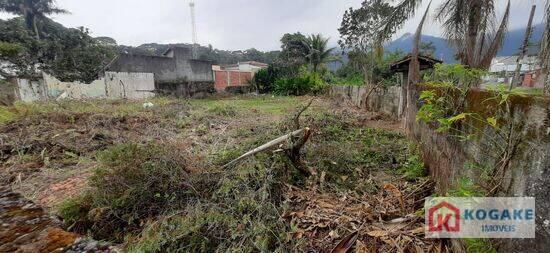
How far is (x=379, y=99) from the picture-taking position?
26.7 ft

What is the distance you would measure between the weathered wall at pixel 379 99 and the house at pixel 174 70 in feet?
34.7

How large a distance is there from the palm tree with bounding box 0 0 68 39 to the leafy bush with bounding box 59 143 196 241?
25693 mm

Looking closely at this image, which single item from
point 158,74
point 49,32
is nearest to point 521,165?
point 158,74

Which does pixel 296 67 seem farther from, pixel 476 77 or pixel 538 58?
pixel 476 77

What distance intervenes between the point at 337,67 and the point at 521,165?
31.9 m

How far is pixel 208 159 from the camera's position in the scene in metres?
3.47

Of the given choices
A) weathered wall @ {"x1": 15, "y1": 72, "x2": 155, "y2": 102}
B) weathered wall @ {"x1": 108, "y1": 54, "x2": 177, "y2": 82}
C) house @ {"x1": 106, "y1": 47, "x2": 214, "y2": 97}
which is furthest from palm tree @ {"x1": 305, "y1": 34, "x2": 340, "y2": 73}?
weathered wall @ {"x1": 15, "y1": 72, "x2": 155, "y2": 102}

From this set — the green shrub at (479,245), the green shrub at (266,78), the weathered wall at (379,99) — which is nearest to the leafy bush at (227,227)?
the green shrub at (479,245)

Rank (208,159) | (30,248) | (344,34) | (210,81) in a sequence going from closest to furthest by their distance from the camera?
(30,248), (208,159), (210,81), (344,34)

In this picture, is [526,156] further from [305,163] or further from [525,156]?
[305,163]

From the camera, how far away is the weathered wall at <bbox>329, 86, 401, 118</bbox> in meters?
6.96

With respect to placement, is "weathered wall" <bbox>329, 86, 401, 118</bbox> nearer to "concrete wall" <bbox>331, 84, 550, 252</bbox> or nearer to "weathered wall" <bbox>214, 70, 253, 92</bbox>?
A: "concrete wall" <bbox>331, 84, 550, 252</bbox>

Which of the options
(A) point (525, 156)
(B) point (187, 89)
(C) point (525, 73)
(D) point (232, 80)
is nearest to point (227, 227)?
(A) point (525, 156)

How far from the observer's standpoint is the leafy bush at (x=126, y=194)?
250 cm
